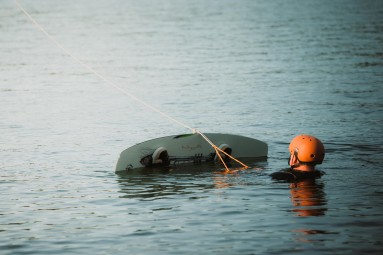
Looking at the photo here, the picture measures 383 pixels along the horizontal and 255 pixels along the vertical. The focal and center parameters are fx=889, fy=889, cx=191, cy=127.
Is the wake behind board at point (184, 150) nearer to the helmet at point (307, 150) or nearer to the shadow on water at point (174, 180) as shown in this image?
the shadow on water at point (174, 180)

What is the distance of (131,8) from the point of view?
74875 mm

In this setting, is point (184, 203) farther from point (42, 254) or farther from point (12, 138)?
point (12, 138)

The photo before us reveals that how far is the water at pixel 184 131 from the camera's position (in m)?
14.5

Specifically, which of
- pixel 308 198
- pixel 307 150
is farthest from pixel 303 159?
pixel 308 198

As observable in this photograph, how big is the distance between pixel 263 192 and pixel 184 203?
1.64 meters

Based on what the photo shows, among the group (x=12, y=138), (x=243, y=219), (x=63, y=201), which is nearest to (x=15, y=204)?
(x=63, y=201)

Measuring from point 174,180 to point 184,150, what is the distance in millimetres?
1576

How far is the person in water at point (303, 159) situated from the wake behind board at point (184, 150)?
90.1 inches

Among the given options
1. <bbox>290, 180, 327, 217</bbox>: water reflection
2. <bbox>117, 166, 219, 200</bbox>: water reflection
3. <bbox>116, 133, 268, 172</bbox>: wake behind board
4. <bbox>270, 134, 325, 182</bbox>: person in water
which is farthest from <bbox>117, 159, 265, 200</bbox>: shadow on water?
<bbox>290, 180, 327, 217</bbox>: water reflection

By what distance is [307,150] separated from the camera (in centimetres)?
1716

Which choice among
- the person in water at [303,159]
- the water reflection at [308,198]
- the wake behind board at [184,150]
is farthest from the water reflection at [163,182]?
the water reflection at [308,198]

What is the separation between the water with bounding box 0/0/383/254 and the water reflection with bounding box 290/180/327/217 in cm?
7

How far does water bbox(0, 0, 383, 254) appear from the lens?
14.5 metres

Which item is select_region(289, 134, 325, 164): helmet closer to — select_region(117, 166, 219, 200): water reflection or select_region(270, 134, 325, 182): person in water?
select_region(270, 134, 325, 182): person in water
